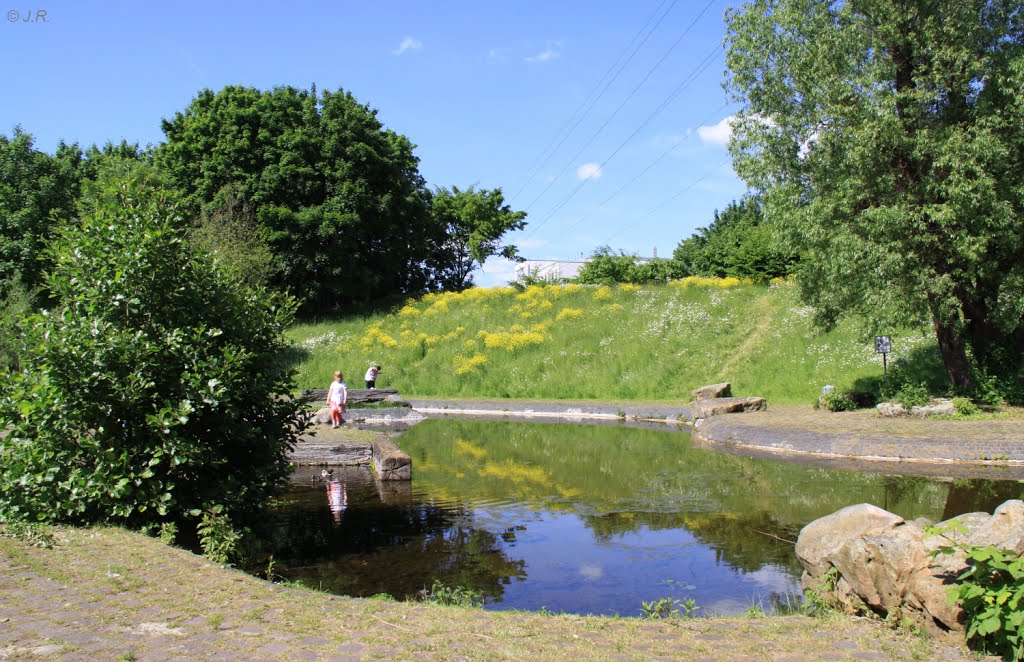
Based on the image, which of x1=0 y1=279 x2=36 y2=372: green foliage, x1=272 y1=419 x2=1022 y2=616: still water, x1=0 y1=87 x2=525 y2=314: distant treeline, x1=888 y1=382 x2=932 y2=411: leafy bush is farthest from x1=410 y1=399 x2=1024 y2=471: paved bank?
x1=0 y1=87 x2=525 y2=314: distant treeline

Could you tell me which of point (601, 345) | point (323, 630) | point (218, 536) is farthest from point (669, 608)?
point (601, 345)

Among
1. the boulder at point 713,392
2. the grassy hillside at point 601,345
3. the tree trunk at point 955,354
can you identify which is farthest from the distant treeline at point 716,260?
the tree trunk at point 955,354

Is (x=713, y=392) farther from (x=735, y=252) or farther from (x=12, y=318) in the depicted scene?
(x=735, y=252)

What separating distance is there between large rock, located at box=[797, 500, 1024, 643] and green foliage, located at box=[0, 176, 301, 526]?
6608 millimetres

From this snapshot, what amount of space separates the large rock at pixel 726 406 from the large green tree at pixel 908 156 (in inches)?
166

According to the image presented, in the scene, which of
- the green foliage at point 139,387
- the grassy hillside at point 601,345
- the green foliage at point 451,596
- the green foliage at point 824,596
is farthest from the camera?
the grassy hillside at point 601,345

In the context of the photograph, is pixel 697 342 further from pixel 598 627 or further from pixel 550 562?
pixel 598 627

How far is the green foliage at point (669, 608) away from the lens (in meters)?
6.30

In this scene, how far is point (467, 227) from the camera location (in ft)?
195

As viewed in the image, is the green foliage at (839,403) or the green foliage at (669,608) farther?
the green foliage at (839,403)

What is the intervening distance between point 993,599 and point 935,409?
14.9 meters

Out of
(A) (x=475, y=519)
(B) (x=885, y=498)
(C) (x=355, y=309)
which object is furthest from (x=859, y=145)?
(C) (x=355, y=309)

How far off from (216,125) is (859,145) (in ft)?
132

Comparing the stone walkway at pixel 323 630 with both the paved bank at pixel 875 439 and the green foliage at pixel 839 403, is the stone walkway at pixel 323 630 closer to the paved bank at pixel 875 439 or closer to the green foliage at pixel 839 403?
the paved bank at pixel 875 439
